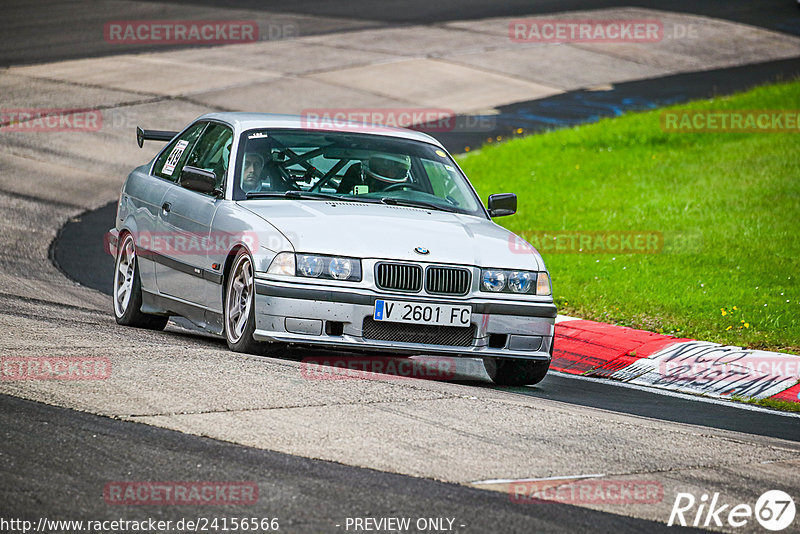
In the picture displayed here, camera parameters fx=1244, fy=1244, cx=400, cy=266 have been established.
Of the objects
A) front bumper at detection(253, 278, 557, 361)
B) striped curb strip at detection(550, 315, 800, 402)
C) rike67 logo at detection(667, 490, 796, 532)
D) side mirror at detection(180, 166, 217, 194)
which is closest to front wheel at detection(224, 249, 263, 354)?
front bumper at detection(253, 278, 557, 361)

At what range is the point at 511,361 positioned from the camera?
8453 mm

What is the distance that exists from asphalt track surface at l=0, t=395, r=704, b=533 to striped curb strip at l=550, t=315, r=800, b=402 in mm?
4359

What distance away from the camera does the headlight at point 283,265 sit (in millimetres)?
7555

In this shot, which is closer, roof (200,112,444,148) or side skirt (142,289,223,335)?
side skirt (142,289,223,335)

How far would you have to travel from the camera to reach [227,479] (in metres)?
5.03

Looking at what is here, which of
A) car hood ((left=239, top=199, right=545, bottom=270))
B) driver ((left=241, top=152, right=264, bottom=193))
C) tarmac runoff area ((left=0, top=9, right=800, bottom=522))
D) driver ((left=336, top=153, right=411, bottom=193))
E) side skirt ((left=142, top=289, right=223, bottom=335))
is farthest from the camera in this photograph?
driver ((left=336, top=153, right=411, bottom=193))

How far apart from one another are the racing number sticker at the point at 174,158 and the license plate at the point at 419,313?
2833 mm

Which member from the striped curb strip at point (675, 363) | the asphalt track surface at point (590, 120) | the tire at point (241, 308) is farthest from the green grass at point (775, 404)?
the tire at point (241, 308)

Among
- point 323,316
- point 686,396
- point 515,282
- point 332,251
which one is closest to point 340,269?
point 332,251

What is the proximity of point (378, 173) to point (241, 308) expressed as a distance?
1.59 m

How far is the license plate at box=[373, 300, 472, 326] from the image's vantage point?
24.8 ft

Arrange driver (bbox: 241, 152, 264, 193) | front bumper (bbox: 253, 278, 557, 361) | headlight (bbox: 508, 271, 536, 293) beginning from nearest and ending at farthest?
1. front bumper (bbox: 253, 278, 557, 361)
2. headlight (bbox: 508, 271, 536, 293)
3. driver (bbox: 241, 152, 264, 193)

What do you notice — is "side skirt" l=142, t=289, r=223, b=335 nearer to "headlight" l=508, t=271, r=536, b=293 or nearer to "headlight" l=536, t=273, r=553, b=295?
"headlight" l=508, t=271, r=536, b=293

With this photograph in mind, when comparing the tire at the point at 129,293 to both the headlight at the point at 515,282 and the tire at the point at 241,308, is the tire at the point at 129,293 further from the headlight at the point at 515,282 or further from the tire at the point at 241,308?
the headlight at the point at 515,282
